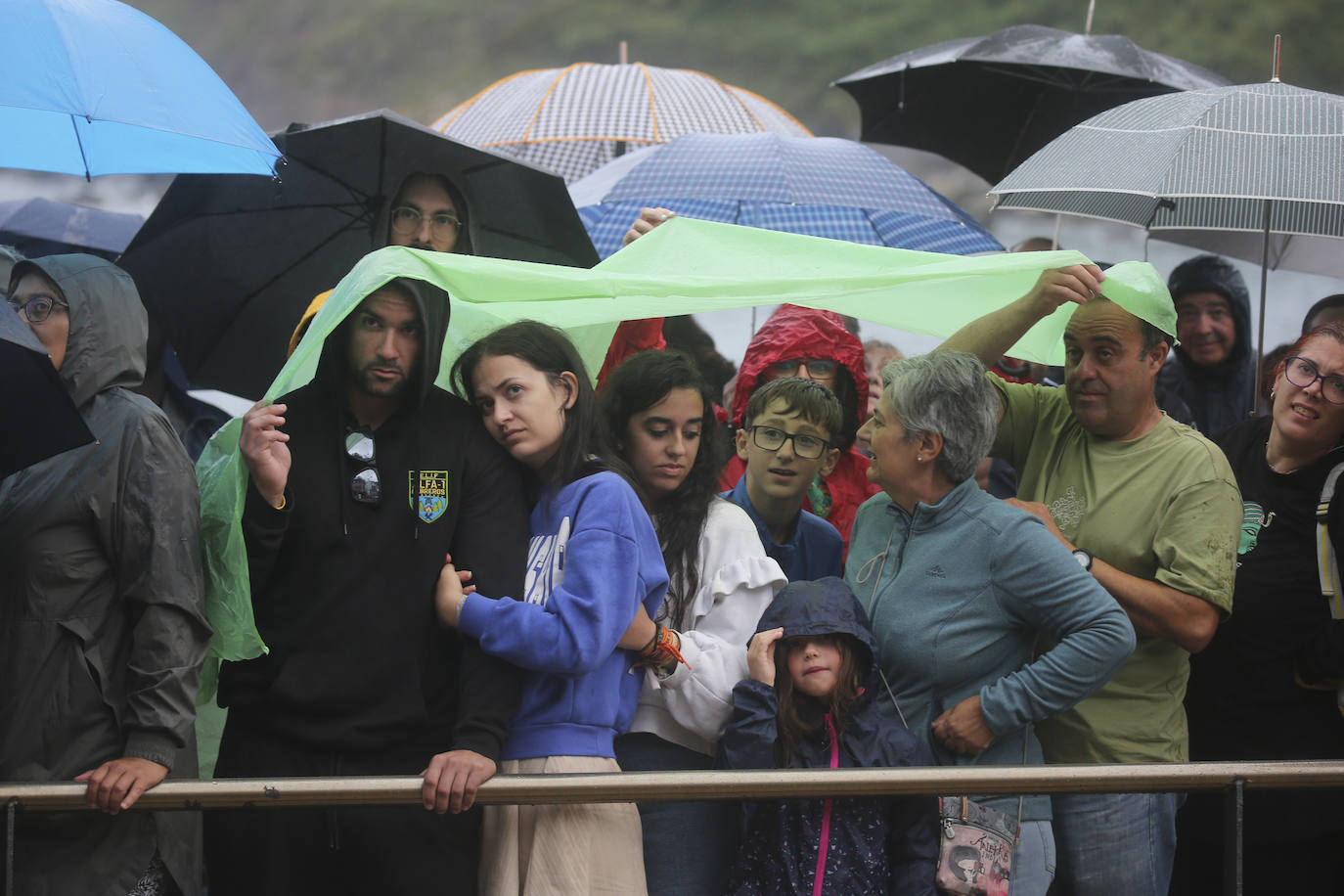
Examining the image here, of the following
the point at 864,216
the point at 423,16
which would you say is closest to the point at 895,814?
the point at 864,216

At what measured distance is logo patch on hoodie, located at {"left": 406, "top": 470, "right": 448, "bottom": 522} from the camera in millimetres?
2691

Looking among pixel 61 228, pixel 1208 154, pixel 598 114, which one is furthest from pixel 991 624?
pixel 598 114

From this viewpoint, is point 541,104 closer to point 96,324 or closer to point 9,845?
point 96,324

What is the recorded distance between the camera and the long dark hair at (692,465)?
3006 mm

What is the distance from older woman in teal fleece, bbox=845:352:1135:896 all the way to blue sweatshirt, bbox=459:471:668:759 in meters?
0.52

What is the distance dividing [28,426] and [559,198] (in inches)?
75.3

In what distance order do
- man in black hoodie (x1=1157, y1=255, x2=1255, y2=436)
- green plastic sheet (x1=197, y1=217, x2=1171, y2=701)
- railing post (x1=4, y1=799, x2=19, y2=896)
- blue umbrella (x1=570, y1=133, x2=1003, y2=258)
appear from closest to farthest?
1. railing post (x1=4, y1=799, x2=19, y2=896)
2. green plastic sheet (x1=197, y1=217, x2=1171, y2=701)
3. man in black hoodie (x1=1157, y1=255, x2=1255, y2=436)
4. blue umbrella (x1=570, y1=133, x2=1003, y2=258)

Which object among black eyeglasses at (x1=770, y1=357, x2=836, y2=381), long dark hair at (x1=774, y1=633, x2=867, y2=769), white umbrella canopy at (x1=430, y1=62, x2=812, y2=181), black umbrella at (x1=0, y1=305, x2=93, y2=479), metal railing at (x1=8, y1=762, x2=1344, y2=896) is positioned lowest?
metal railing at (x1=8, y1=762, x2=1344, y2=896)

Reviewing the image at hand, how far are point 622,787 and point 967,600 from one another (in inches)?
32.9

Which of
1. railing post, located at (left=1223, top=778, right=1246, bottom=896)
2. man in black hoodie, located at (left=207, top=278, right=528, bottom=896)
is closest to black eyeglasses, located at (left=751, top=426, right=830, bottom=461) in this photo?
man in black hoodie, located at (left=207, top=278, right=528, bottom=896)

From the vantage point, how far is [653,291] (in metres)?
2.91

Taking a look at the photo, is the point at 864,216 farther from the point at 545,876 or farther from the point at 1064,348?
the point at 545,876

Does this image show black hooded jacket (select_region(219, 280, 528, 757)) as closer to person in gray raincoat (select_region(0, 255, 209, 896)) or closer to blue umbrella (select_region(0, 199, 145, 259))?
person in gray raincoat (select_region(0, 255, 209, 896))

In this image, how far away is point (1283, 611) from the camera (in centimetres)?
321
